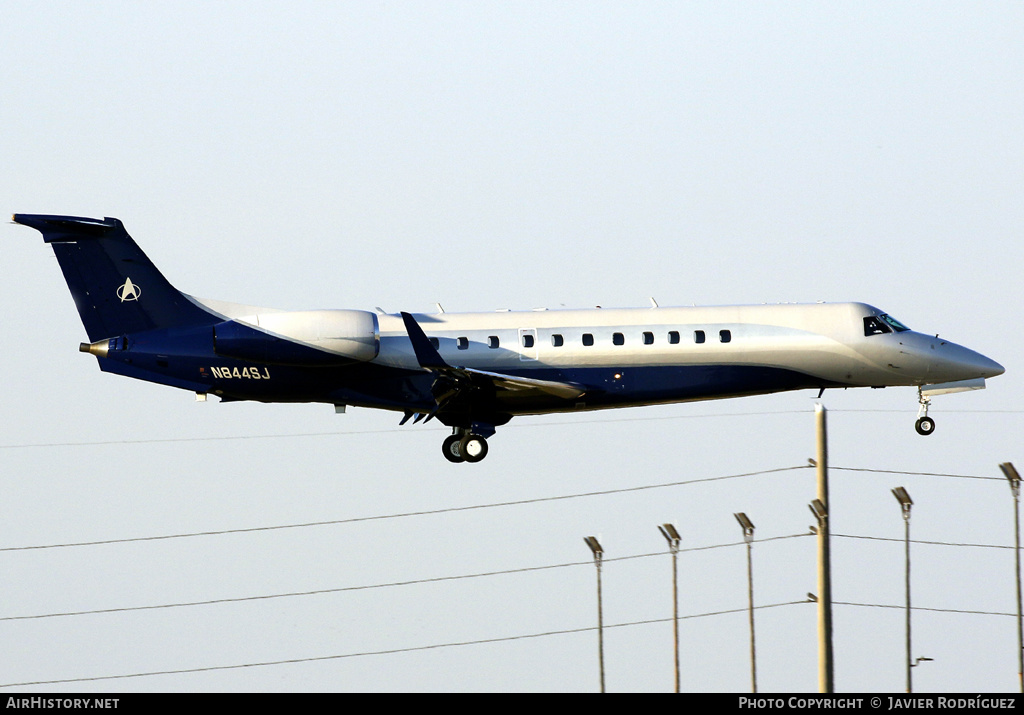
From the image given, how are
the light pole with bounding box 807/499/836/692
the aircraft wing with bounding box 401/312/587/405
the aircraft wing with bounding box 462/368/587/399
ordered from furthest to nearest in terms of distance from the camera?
the aircraft wing with bounding box 462/368/587/399, the aircraft wing with bounding box 401/312/587/405, the light pole with bounding box 807/499/836/692

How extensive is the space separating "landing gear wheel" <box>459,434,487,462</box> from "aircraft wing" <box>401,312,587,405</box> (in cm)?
96

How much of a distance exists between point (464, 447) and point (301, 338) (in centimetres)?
429

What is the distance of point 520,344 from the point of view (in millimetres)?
31141

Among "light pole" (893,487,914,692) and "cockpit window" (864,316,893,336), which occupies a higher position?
"cockpit window" (864,316,893,336)

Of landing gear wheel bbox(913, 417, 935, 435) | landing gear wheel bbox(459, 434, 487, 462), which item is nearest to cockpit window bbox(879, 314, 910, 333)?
landing gear wheel bbox(913, 417, 935, 435)

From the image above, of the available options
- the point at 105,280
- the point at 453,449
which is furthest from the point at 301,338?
the point at 105,280

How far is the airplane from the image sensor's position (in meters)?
30.8

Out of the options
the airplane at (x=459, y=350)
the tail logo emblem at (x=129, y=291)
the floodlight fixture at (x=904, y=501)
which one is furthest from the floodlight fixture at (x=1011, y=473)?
the tail logo emblem at (x=129, y=291)

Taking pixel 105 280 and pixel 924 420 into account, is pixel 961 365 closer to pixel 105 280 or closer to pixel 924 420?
pixel 924 420

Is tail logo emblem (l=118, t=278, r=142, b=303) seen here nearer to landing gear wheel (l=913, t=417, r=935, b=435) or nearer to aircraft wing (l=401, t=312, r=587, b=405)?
aircraft wing (l=401, t=312, r=587, b=405)

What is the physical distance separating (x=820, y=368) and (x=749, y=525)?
9.68 metres

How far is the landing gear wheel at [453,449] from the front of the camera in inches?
1246
